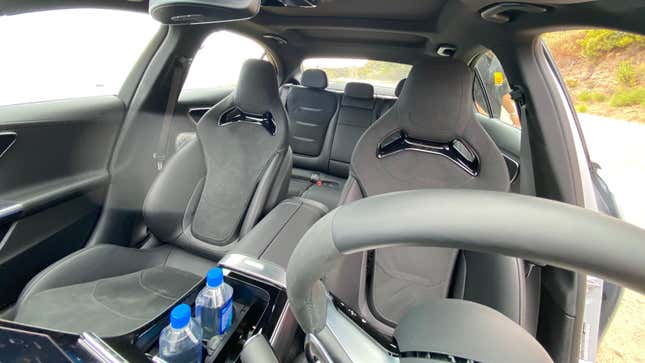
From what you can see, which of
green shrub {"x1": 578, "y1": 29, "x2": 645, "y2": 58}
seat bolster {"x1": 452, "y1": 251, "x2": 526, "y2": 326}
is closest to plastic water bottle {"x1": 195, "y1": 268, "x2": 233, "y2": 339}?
seat bolster {"x1": 452, "y1": 251, "x2": 526, "y2": 326}

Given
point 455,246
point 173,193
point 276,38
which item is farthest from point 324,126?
point 455,246

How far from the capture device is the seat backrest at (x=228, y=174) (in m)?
1.65

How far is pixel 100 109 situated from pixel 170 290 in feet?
3.46

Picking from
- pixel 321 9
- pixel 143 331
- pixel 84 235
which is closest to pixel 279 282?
pixel 143 331

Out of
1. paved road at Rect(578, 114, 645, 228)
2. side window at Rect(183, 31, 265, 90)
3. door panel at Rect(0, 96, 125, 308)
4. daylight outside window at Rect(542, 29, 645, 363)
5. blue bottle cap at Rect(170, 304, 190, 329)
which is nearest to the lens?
blue bottle cap at Rect(170, 304, 190, 329)

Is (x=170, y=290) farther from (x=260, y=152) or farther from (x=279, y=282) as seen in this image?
(x=260, y=152)

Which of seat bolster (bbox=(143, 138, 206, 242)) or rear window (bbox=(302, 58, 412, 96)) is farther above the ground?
rear window (bbox=(302, 58, 412, 96))

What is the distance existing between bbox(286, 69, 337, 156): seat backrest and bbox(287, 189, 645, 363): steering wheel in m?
2.76

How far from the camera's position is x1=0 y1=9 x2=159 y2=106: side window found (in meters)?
1.32

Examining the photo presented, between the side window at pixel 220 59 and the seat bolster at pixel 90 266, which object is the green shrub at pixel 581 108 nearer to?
the side window at pixel 220 59

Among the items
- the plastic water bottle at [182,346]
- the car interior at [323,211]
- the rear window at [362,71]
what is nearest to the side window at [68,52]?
the car interior at [323,211]

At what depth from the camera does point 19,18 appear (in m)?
1.28

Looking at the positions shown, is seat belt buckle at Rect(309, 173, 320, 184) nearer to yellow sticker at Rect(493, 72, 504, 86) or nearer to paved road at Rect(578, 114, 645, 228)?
yellow sticker at Rect(493, 72, 504, 86)

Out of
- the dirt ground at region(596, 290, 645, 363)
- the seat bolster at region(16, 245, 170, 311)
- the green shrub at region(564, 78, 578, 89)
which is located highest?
the green shrub at region(564, 78, 578, 89)
